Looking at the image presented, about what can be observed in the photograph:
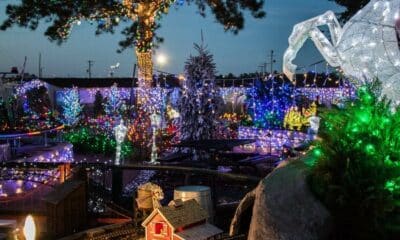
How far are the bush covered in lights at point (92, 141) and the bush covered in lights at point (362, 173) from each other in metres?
13.0

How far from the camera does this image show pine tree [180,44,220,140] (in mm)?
14000

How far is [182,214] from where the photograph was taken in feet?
10.2

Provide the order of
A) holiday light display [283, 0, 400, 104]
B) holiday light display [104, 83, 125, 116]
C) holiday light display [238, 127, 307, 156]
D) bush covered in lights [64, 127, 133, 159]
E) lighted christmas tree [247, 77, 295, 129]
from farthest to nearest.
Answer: lighted christmas tree [247, 77, 295, 129]
holiday light display [104, 83, 125, 116]
bush covered in lights [64, 127, 133, 159]
holiday light display [238, 127, 307, 156]
holiday light display [283, 0, 400, 104]

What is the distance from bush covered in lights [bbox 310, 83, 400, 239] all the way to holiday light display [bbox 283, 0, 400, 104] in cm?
279

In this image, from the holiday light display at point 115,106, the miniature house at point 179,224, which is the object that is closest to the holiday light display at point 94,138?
the holiday light display at point 115,106

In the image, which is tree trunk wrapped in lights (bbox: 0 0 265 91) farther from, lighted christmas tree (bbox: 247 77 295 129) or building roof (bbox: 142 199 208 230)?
building roof (bbox: 142 199 208 230)

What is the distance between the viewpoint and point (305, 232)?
2926 mm

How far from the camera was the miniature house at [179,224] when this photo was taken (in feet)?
9.98

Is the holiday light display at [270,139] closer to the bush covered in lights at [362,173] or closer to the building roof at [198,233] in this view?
the bush covered in lights at [362,173]

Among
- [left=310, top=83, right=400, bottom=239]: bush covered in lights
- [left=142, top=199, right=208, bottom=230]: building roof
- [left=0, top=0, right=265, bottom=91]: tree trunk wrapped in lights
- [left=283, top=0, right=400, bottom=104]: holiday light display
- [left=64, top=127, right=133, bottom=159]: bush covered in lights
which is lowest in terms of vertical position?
[left=64, top=127, right=133, bottom=159]: bush covered in lights

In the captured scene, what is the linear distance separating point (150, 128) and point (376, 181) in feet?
40.8

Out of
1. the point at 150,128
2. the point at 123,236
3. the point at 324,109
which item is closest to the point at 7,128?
the point at 150,128

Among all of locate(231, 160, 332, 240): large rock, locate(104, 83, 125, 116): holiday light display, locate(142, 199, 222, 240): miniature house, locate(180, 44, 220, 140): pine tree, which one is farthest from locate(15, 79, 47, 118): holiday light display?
locate(231, 160, 332, 240): large rock

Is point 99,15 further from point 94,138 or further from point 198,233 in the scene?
point 198,233
